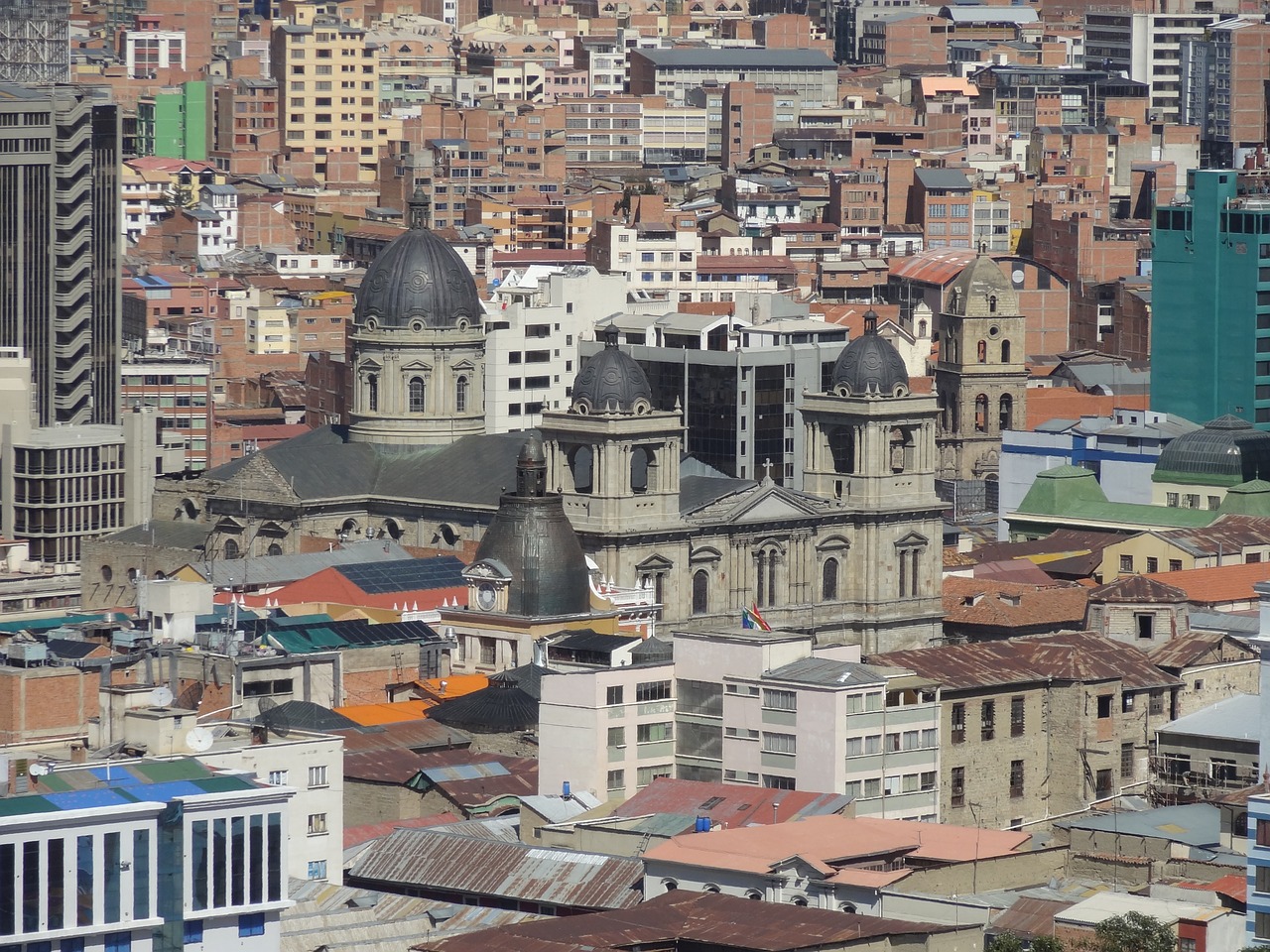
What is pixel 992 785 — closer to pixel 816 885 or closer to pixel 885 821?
pixel 885 821

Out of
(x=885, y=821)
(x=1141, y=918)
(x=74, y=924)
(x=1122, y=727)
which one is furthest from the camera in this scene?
(x=1122, y=727)

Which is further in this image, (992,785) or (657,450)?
(657,450)

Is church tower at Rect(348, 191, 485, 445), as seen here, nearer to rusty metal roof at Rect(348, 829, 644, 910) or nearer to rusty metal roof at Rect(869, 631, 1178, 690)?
rusty metal roof at Rect(869, 631, 1178, 690)

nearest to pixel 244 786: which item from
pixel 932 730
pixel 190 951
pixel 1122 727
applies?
pixel 190 951

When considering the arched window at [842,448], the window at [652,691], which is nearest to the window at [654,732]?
the window at [652,691]

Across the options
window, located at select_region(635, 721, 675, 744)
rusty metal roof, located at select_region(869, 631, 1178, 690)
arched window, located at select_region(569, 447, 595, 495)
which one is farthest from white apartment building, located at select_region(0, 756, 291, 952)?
arched window, located at select_region(569, 447, 595, 495)

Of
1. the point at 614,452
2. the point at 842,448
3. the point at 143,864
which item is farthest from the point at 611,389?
the point at 143,864
